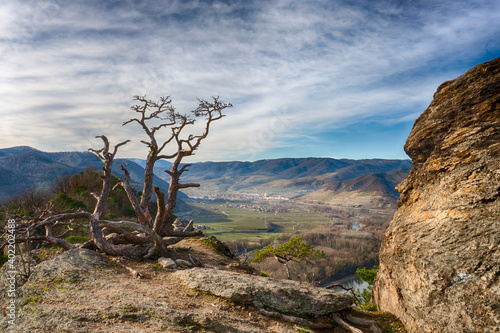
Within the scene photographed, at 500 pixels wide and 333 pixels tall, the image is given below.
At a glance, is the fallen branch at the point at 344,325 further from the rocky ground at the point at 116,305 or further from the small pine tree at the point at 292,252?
the small pine tree at the point at 292,252

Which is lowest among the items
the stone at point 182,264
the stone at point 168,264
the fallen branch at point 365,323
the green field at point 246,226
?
the green field at point 246,226

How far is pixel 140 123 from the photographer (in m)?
17.2

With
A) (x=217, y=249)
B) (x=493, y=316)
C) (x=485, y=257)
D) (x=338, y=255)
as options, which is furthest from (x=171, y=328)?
(x=338, y=255)

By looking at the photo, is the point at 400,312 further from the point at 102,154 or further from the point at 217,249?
the point at 102,154

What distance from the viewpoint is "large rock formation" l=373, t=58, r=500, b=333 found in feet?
19.1

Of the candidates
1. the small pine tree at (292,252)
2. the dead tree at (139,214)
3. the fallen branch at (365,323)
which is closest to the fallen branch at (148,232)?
the dead tree at (139,214)

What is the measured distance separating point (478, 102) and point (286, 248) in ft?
45.1

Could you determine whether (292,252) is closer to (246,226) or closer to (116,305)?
(116,305)

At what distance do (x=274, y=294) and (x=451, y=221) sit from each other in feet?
18.4

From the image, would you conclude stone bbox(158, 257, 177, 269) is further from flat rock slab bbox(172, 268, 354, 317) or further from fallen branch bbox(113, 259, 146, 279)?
flat rock slab bbox(172, 268, 354, 317)

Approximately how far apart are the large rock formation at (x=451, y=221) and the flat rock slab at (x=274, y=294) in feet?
7.65

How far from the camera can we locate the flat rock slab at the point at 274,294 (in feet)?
25.6

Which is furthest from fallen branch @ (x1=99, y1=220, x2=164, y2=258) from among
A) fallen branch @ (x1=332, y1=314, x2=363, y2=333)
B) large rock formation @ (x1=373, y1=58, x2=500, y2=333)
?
large rock formation @ (x1=373, y1=58, x2=500, y2=333)

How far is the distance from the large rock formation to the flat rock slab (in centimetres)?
233
